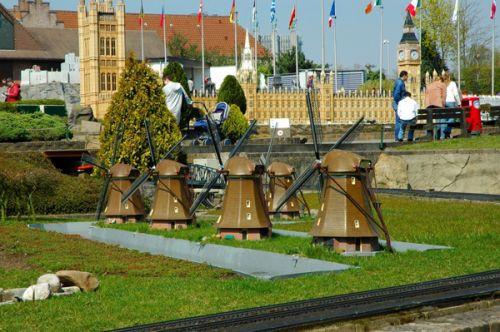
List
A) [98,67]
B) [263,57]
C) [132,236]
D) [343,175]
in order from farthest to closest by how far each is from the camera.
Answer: [263,57] < [98,67] < [132,236] < [343,175]

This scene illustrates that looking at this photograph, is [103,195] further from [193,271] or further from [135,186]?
[193,271]

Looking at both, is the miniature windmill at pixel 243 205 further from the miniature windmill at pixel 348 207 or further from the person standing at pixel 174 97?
the person standing at pixel 174 97

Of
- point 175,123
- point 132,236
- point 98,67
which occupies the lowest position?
point 132,236

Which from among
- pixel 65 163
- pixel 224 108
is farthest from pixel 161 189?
pixel 224 108

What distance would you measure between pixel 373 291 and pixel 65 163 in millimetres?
23070

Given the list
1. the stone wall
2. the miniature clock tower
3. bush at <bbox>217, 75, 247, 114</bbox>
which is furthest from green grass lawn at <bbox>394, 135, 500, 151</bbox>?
the stone wall

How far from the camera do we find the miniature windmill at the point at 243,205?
17.6 metres

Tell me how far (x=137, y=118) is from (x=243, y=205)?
462 inches

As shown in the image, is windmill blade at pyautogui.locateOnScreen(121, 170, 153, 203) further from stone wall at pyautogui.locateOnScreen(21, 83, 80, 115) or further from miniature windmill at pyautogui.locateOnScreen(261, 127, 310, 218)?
stone wall at pyautogui.locateOnScreen(21, 83, 80, 115)

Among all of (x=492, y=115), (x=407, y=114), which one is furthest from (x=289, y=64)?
(x=407, y=114)

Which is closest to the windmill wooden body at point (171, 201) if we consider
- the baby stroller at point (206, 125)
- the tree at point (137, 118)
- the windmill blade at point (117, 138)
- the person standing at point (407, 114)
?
the windmill blade at point (117, 138)

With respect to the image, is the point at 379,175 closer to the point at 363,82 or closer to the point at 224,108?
the point at 224,108

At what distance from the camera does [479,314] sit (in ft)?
34.1

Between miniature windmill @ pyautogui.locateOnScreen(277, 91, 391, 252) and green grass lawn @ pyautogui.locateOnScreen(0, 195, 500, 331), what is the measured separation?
0.32 m
